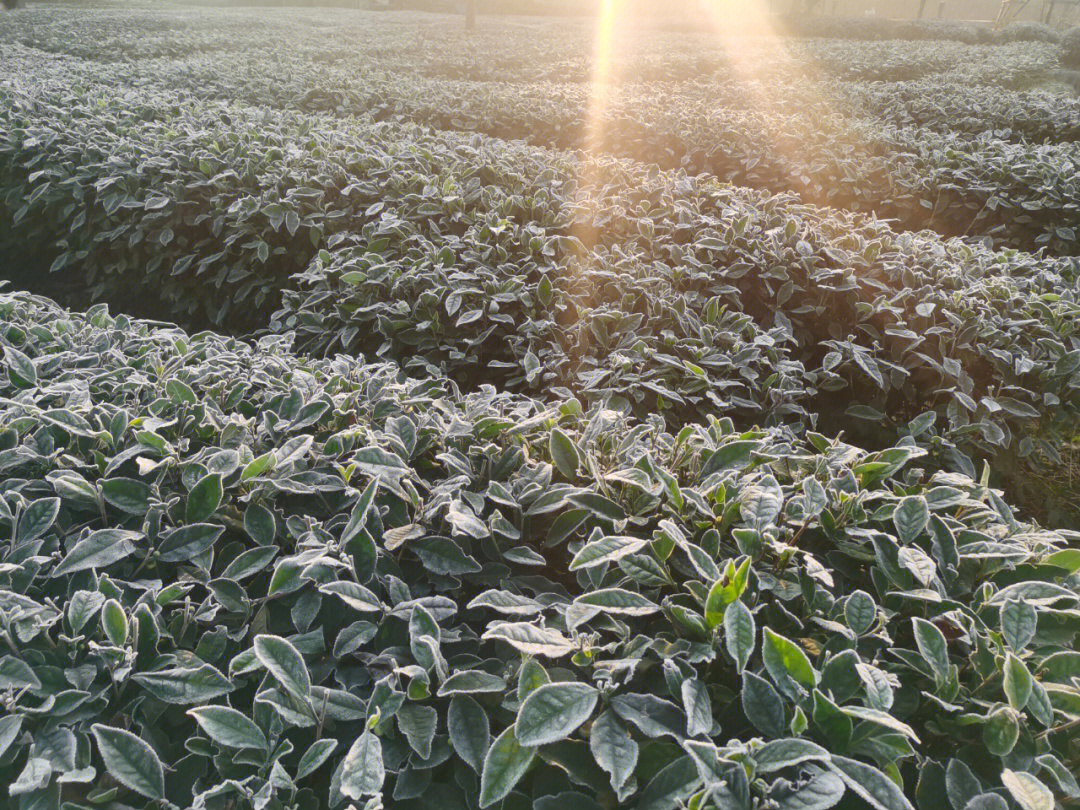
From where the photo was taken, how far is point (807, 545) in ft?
4.24

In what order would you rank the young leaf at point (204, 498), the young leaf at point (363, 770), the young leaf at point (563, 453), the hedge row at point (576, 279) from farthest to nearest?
the hedge row at point (576, 279) → the young leaf at point (563, 453) → the young leaf at point (204, 498) → the young leaf at point (363, 770)

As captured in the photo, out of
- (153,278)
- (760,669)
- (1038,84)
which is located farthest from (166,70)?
(1038,84)

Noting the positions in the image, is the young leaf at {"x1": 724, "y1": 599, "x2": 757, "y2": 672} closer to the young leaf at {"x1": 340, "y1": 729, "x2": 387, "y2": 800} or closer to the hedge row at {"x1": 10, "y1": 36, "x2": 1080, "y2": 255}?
the young leaf at {"x1": 340, "y1": 729, "x2": 387, "y2": 800}

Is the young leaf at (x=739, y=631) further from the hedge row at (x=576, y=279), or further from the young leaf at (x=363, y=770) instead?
the hedge row at (x=576, y=279)

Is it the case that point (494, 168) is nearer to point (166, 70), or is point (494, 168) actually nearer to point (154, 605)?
point (154, 605)

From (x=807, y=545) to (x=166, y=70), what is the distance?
10.8m

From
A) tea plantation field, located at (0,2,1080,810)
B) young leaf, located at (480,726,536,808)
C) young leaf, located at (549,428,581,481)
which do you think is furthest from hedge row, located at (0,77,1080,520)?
young leaf, located at (480,726,536,808)

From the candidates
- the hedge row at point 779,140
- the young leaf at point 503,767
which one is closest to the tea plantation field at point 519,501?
the young leaf at point 503,767

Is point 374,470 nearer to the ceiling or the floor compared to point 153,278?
nearer to the ceiling

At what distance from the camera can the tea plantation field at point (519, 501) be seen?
35.0 inches

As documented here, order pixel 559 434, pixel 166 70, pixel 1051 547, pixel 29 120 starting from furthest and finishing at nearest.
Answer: pixel 166 70
pixel 29 120
pixel 559 434
pixel 1051 547

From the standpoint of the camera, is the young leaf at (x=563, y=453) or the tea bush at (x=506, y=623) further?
the young leaf at (x=563, y=453)

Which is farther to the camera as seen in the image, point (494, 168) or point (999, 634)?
point (494, 168)

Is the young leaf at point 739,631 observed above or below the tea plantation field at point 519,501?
above
